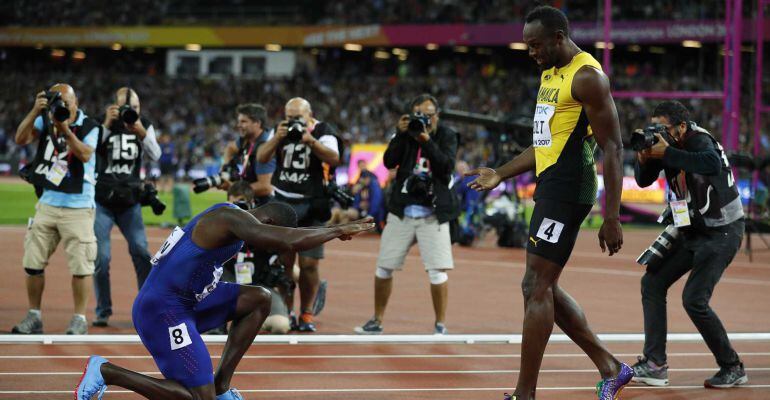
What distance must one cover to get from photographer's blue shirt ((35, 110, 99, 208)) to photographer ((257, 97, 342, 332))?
1516 millimetres

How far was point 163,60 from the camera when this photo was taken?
5794cm

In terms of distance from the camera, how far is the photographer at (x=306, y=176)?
31.9 ft

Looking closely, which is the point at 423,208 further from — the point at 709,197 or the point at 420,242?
the point at 709,197

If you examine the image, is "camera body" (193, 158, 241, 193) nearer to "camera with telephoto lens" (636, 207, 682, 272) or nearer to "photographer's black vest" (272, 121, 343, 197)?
"photographer's black vest" (272, 121, 343, 197)

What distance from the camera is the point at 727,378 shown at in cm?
738

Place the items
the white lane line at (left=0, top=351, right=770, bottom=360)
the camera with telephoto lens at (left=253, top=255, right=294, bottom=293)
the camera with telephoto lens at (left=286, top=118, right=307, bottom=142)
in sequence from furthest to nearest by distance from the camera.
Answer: the camera with telephoto lens at (left=253, top=255, right=294, bottom=293), the camera with telephoto lens at (left=286, top=118, right=307, bottom=142), the white lane line at (left=0, top=351, right=770, bottom=360)

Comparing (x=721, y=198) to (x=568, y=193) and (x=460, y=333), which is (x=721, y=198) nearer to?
(x=568, y=193)

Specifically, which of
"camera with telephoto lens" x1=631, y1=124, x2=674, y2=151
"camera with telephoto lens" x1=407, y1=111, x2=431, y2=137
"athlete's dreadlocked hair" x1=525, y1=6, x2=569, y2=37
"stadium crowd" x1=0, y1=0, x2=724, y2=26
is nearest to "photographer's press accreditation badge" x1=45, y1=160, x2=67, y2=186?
"camera with telephoto lens" x1=407, y1=111, x2=431, y2=137

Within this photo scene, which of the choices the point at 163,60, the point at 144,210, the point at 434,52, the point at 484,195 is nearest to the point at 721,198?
the point at 484,195

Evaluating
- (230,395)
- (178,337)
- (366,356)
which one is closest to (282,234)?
(178,337)

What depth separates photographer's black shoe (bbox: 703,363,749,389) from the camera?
7.38 m

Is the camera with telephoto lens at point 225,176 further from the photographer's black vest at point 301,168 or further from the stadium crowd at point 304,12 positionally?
the stadium crowd at point 304,12

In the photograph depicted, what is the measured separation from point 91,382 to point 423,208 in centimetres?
433

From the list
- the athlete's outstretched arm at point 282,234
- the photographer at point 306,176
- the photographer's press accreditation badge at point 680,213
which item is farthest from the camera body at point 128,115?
the photographer's press accreditation badge at point 680,213
